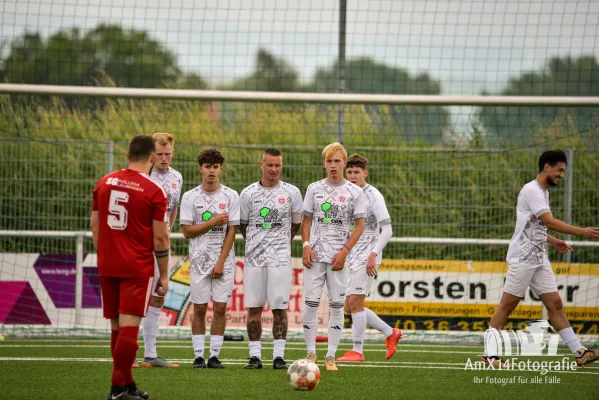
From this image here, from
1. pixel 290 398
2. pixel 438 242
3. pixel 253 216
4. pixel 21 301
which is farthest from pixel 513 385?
pixel 21 301

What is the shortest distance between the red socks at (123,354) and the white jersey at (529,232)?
15.5 ft

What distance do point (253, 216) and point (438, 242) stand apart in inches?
198

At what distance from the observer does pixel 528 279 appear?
1005cm

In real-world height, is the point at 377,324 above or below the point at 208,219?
below

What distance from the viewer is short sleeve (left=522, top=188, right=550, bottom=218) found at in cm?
991

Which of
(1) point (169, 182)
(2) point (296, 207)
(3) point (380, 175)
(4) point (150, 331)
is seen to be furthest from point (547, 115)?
(4) point (150, 331)

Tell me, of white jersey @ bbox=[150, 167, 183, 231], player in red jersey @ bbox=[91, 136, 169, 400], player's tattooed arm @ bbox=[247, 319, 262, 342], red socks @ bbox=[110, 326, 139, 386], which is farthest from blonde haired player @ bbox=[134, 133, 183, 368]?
red socks @ bbox=[110, 326, 139, 386]

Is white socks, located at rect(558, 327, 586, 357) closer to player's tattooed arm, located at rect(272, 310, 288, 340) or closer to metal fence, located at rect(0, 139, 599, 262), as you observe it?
player's tattooed arm, located at rect(272, 310, 288, 340)

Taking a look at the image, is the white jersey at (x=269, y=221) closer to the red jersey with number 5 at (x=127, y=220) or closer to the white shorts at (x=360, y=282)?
the white shorts at (x=360, y=282)

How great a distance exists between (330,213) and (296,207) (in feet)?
1.40

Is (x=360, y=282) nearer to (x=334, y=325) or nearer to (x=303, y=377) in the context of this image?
(x=334, y=325)

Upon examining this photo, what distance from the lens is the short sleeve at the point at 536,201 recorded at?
390 inches

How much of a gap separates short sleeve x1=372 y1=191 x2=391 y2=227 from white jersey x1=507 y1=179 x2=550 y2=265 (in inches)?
55.9

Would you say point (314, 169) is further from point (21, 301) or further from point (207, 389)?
point (207, 389)
